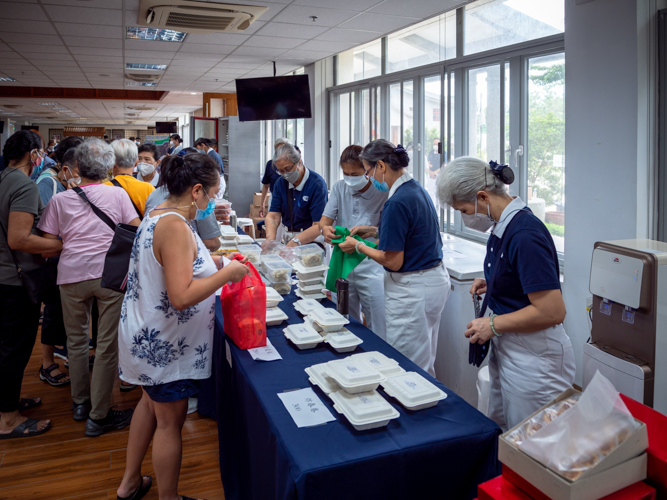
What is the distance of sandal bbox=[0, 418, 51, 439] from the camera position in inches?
120

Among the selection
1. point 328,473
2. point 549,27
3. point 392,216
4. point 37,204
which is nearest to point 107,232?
point 37,204

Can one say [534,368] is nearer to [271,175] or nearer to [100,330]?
[100,330]

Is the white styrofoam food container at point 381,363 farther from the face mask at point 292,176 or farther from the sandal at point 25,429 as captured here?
the sandal at point 25,429

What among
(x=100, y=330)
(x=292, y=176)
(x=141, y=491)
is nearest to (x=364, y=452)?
(x=141, y=491)

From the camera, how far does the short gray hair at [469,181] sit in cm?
195

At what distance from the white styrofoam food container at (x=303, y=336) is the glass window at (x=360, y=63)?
4.80 meters

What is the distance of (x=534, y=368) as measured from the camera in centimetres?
188

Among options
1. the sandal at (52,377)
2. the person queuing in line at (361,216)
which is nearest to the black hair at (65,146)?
the sandal at (52,377)

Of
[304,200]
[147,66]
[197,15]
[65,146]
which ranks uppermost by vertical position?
[147,66]

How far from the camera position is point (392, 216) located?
2.48 metres

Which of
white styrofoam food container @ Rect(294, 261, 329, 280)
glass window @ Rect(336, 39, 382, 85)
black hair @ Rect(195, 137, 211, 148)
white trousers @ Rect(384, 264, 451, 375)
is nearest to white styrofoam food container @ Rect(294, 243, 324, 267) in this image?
white styrofoam food container @ Rect(294, 261, 329, 280)

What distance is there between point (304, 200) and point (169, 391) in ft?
7.36

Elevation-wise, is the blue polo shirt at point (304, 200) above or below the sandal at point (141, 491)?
above

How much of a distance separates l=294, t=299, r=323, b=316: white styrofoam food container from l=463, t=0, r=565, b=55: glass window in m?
2.76
